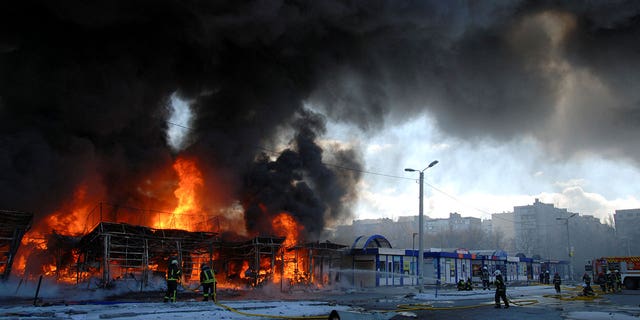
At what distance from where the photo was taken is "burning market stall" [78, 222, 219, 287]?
2389 cm

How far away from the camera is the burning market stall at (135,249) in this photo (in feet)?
78.4

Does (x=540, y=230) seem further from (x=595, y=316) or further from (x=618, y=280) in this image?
(x=595, y=316)

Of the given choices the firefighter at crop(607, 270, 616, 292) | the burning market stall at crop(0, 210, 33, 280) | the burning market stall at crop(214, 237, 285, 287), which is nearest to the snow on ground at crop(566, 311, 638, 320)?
the burning market stall at crop(214, 237, 285, 287)

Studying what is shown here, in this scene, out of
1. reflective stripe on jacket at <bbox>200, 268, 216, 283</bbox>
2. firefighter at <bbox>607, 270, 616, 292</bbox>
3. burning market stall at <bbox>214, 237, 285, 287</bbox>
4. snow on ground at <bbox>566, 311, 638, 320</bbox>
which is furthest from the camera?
firefighter at <bbox>607, 270, 616, 292</bbox>

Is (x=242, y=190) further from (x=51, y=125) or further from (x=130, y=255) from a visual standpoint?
(x=51, y=125)

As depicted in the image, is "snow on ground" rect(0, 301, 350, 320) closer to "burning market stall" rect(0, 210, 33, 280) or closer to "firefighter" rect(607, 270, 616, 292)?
"burning market stall" rect(0, 210, 33, 280)

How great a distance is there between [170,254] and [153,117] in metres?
13.3

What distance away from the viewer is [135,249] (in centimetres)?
2736

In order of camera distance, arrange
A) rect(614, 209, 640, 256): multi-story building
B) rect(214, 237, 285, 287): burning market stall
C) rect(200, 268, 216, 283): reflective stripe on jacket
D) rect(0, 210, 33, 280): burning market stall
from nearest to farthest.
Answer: rect(200, 268, 216, 283): reflective stripe on jacket
rect(0, 210, 33, 280): burning market stall
rect(214, 237, 285, 287): burning market stall
rect(614, 209, 640, 256): multi-story building

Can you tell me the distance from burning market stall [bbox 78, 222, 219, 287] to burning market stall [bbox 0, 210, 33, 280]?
10.7ft

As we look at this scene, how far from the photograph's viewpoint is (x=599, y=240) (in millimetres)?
115938

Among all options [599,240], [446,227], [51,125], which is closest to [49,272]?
[51,125]

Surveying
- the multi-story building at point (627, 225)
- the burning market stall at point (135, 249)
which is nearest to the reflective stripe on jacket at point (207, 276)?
the burning market stall at point (135, 249)

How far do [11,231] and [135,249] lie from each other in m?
6.77
